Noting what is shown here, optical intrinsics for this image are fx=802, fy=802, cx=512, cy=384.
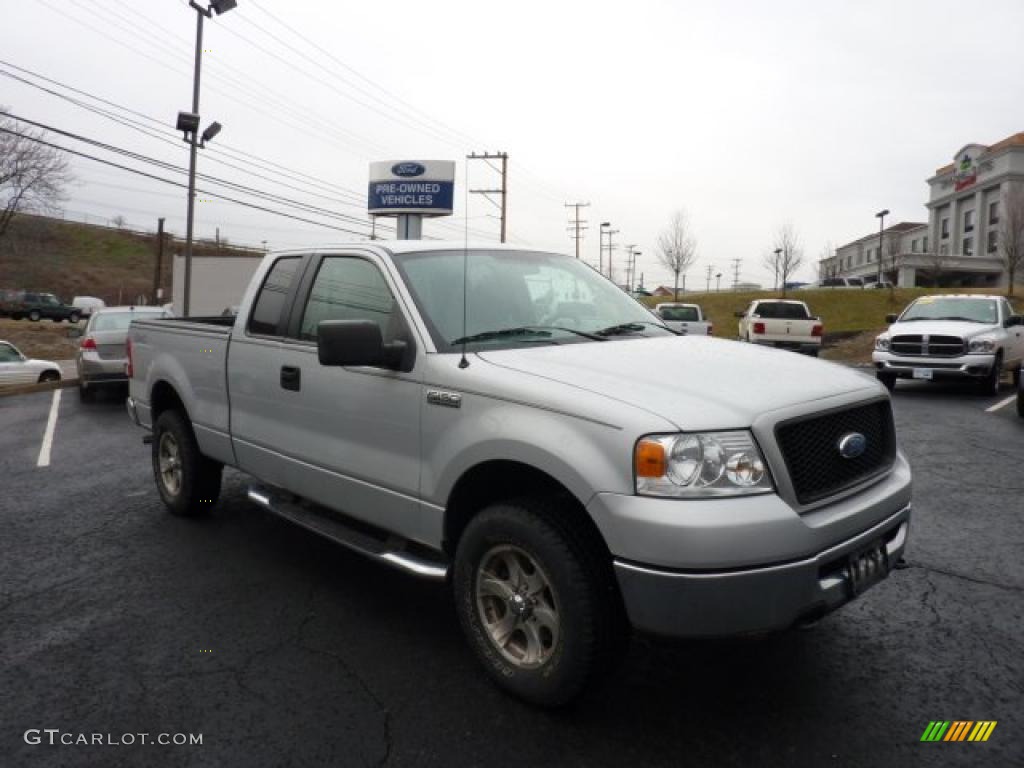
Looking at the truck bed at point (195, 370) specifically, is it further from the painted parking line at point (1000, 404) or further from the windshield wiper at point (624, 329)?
the painted parking line at point (1000, 404)

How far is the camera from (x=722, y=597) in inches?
102

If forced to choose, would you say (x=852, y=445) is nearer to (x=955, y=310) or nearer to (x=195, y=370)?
(x=195, y=370)

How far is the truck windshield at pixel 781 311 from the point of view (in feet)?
77.8

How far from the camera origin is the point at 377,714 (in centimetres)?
303

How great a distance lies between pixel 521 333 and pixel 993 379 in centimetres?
1237

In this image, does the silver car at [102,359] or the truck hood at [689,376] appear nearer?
the truck hood at [689,376]

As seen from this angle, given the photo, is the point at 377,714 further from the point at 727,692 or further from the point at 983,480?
the point at 983,480

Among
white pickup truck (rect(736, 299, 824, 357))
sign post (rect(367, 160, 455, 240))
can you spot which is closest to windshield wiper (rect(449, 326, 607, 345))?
white pickup truck (rect(736, 299, 824, 357))

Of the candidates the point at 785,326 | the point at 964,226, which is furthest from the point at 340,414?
the point at 964,226

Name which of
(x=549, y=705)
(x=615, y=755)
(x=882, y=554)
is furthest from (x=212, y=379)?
(x=882, y=554)

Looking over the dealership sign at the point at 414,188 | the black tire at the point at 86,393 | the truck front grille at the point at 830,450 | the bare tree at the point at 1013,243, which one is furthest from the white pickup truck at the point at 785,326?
the bare tree at the point at 1013,243

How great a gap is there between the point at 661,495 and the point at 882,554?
3.63ft

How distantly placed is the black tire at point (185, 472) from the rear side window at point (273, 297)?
121cm

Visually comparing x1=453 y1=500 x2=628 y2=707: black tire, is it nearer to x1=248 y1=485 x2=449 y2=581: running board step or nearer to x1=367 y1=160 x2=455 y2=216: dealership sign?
x1=248 y1=485 x2=449 y2=581: running board step
